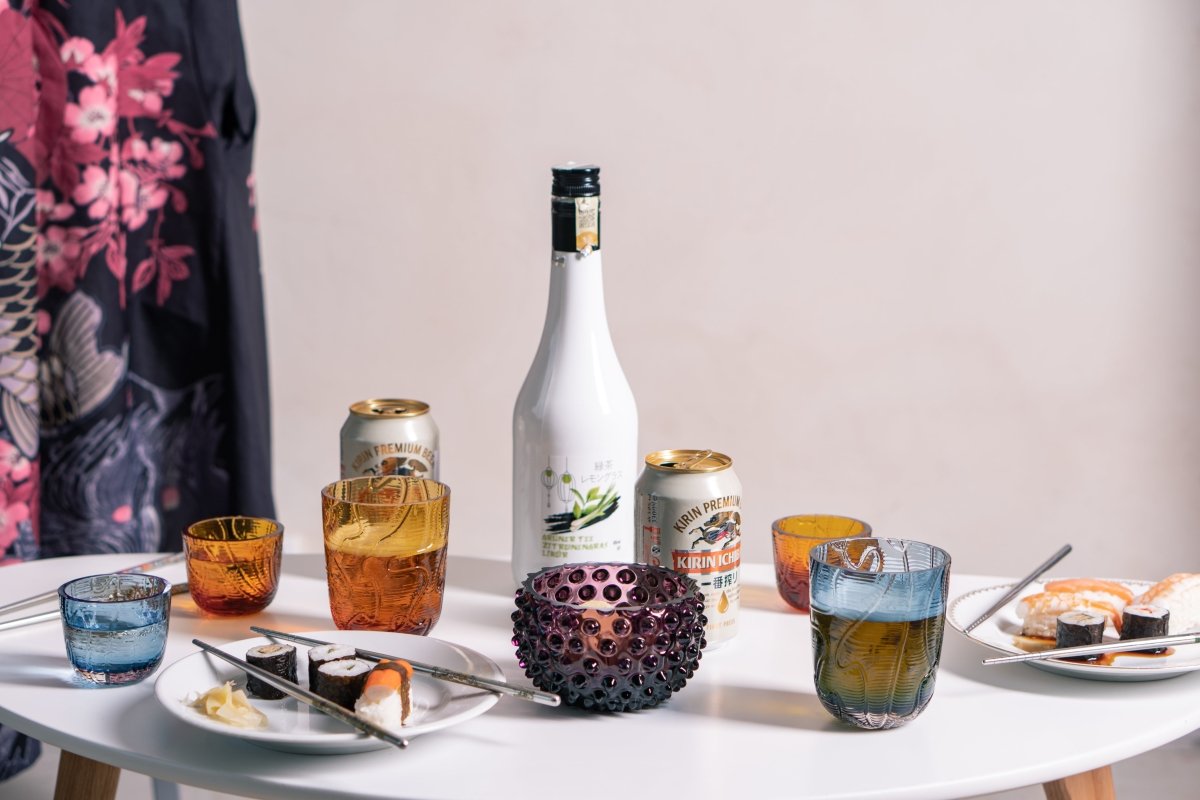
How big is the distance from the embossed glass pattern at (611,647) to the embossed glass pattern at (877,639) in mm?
86

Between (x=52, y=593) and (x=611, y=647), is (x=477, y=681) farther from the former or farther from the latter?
(x=52, y=593)

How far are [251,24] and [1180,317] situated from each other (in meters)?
1.45

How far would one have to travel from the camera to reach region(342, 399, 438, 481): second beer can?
1068 millimetres

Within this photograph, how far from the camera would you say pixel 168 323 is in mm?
1789

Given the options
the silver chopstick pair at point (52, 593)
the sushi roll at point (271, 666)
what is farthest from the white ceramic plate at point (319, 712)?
the silver chopstick pair at point (52, 593)

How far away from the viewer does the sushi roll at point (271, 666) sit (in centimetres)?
82

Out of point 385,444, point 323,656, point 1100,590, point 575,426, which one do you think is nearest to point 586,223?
point 575,426

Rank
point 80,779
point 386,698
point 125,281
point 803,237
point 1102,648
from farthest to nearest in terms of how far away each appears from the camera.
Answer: point 803,237 → point 125,281 → point 80,779 → point 1102,648 → point 386,698

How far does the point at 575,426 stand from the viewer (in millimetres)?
971

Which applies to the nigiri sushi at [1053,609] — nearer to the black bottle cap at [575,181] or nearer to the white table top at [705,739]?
the white table top at [705,739]

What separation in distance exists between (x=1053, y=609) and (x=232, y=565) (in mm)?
620

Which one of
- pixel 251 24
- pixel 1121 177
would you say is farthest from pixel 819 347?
pixel 251 24

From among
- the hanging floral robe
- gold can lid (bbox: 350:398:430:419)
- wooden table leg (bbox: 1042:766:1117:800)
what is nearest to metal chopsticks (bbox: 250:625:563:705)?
gold can lid (bbox: 350:398:430:419)

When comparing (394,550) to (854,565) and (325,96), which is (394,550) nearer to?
(854,565)
